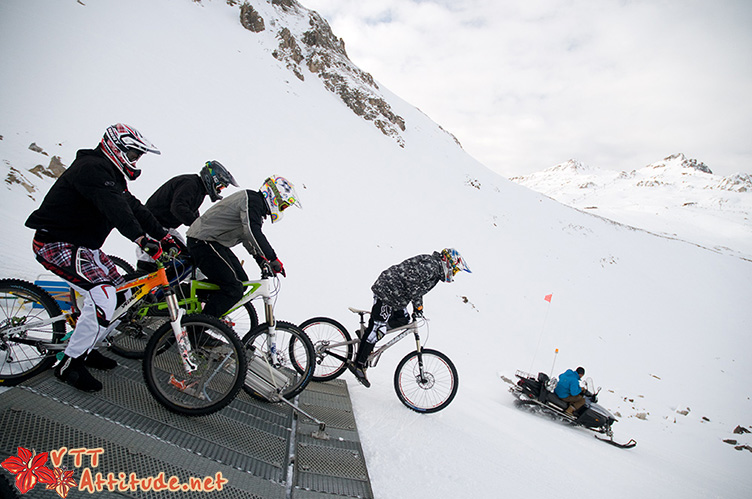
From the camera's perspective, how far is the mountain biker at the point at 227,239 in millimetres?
3916

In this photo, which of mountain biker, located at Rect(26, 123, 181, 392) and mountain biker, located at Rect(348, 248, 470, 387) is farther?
mountain biker, located at Rect(348, 248, 470, 387)

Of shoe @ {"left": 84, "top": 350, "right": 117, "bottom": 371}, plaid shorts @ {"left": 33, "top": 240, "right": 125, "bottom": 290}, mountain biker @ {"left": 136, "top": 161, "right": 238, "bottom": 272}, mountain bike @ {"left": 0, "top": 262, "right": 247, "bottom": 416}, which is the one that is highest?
mountain biker @ {"left": 136, "top": 161, "right": 238, "bottom": 272}

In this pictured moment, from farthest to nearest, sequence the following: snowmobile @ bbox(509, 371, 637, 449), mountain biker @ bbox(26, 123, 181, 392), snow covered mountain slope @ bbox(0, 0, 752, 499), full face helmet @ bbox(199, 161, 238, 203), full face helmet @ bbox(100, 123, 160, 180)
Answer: snowmobile @ bbox(509, 371, 637, 449) → snow covered mountain slope @ bbox(0, 0, 752, 499) → full face helmet @ bbox(199, 161, 238, 203) → full face helmet @ bbox(100, 123, 160, 180) → mountain biker @ bbox(26, 123, 181, 392)

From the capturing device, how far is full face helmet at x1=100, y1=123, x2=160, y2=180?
2.99 metres

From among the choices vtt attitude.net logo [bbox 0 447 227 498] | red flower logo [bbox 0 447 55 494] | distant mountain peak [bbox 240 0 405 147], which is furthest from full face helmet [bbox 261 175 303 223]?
distant mountain peak [bbox 240 0 405 147]

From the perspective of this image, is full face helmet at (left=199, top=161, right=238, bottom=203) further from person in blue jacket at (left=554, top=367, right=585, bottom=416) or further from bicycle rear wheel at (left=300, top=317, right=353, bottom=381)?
person in blue jacket at (left=554, top=367, right=585, bottom=416)

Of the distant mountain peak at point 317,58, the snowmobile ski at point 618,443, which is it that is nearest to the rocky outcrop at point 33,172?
the snowmobile ski at point 618,443

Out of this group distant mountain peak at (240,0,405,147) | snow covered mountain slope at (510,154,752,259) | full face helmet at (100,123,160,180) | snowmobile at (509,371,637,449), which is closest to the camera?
full face helmet at (100,123,160,180)

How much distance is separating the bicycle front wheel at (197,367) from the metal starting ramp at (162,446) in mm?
144

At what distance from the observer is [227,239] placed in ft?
13.3

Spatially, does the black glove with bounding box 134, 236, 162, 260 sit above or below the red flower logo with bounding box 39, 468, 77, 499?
above

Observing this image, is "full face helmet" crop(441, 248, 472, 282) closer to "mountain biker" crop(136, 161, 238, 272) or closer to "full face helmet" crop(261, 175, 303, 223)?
"full face helmet" crop(261, 175, 303, 223)

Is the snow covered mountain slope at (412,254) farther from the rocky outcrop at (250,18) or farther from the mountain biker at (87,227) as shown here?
the mountain biker at (87,227)

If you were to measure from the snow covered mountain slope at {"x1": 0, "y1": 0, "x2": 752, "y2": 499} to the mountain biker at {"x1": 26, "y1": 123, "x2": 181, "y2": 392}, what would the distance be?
8.75ft
